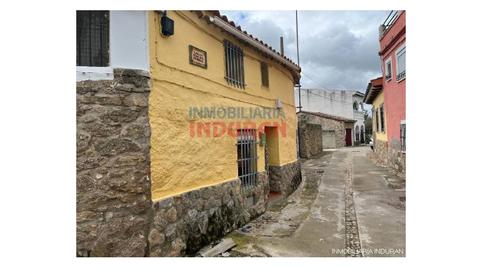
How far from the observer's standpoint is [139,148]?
3.84 metres

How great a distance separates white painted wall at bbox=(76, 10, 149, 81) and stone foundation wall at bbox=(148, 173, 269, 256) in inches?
70.0

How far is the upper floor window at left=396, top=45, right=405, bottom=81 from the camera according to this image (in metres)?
9.98

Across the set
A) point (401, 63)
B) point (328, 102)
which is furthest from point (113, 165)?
point (328, 102)

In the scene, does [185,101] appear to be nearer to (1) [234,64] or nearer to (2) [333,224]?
(1) [234,64]

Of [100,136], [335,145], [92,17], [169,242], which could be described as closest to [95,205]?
[100,136]

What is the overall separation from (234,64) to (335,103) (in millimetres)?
28061

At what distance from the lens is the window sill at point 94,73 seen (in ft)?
11.6

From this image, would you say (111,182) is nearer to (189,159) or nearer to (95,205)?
(95,205)

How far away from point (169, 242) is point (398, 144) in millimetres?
9992

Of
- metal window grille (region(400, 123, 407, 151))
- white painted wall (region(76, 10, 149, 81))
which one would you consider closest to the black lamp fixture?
A: white painted wall (region(76, 10, 149, 81))

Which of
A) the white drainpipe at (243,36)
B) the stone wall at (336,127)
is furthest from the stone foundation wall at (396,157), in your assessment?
the stone wall at (336,127)

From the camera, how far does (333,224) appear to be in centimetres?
617

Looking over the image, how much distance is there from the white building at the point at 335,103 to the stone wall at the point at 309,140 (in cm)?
1200

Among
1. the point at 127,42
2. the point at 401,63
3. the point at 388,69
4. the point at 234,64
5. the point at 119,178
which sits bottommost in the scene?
the point at 119,178
